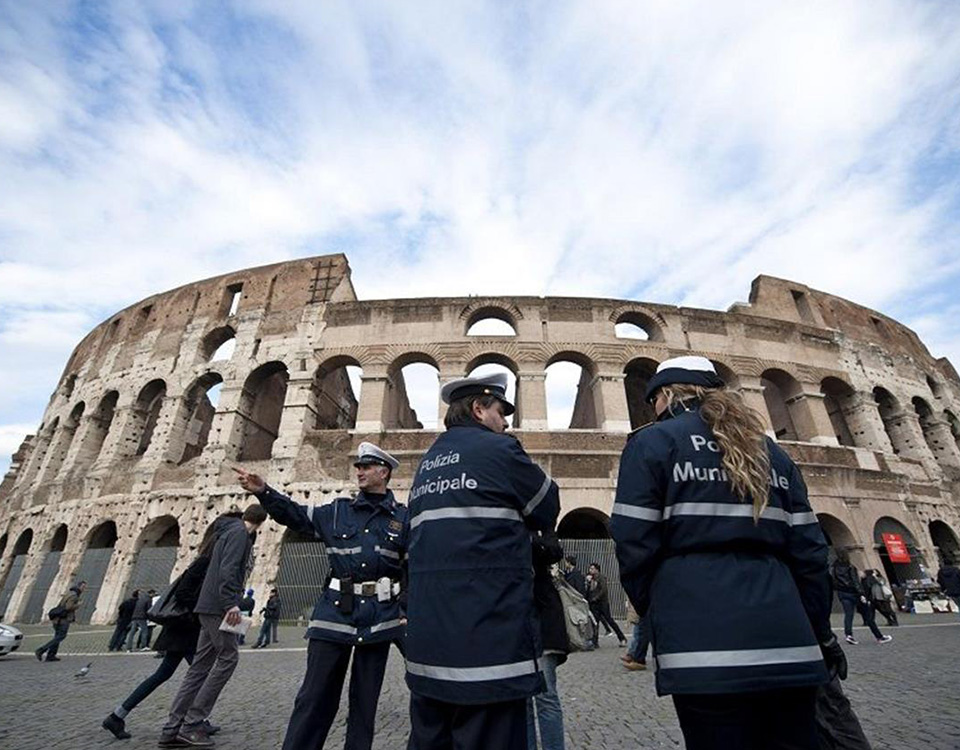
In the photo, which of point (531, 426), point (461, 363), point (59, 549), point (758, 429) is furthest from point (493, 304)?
point (59, 549)

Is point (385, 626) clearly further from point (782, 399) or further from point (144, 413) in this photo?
point (144, 413)

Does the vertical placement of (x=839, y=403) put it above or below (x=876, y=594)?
above

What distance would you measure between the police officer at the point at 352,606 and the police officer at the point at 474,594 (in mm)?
898

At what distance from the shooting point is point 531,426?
14.6 meters

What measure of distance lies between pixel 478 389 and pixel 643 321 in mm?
15952

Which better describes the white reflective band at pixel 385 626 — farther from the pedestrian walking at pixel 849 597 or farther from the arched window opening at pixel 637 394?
the arched window opening at pixel 637 394

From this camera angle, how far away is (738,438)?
6.30 ft

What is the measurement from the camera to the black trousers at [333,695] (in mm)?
2723

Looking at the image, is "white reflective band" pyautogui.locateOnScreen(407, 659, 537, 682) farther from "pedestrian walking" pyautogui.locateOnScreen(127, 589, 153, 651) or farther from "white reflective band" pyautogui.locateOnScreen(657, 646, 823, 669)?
"pedestrian walking" pyautogui.locateOnScreen(127, 589, 153, 651)

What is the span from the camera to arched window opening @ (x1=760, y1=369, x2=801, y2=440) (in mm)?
16953

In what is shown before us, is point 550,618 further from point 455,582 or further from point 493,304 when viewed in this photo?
point 493,304

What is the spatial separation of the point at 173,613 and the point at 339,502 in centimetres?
195

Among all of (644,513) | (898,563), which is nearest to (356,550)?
(644,513)

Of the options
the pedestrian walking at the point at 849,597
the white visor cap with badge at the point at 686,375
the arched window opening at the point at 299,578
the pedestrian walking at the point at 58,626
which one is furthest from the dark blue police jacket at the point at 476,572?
the arched window opening at the point at 299,578
